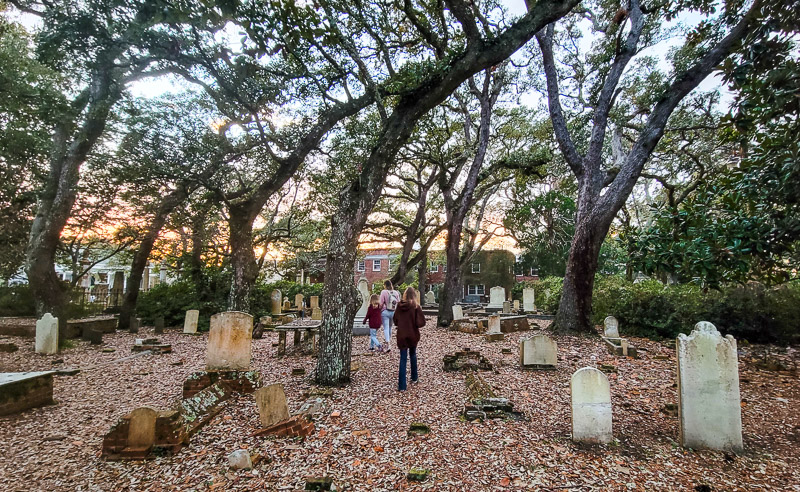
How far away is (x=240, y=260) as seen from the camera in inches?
440

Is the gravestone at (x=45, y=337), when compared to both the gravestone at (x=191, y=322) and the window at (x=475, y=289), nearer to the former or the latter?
the gravestone at (x=191, y=322)

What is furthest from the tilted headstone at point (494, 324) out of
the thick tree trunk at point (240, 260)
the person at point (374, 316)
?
the thick tree trunk at point (240, 260)

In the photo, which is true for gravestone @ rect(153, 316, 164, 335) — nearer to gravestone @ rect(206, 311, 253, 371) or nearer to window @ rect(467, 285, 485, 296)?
gravestone @ rect(206, 311, 253, 371)

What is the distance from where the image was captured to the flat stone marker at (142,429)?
394 centimetres

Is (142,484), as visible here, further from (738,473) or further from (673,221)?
(673,221)

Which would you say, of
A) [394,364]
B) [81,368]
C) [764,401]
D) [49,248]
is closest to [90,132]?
[49,248]

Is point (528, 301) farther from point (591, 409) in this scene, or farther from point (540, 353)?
point (591, 409)

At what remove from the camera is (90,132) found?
10.9 m

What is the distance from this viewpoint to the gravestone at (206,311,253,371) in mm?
6078

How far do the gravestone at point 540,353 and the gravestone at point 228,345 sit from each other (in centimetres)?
531

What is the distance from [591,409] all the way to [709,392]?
1.22 metres

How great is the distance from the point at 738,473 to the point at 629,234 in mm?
3848

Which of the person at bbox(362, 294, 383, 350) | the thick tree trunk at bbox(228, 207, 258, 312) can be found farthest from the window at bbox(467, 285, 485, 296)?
the thick tree trunk at bbox(228, 207, 258, 312)

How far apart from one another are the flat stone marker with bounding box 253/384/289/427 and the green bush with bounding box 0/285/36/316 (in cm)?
1910
